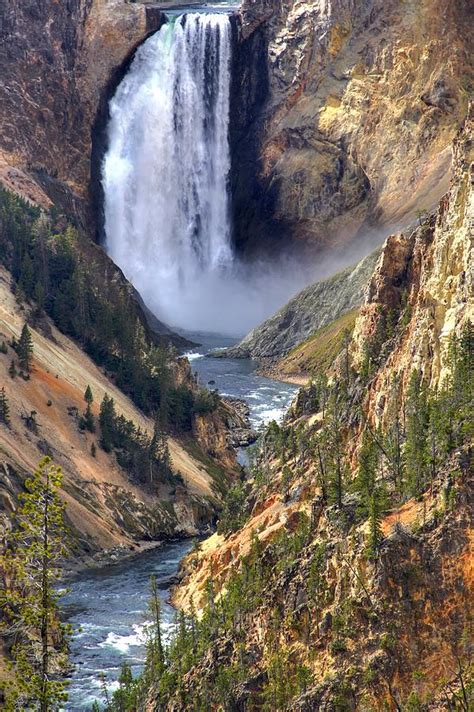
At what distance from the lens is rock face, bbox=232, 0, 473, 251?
6590 inches

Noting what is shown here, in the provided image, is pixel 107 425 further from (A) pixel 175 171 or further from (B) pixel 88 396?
(A) pixel 175 171

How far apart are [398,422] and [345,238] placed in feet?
393

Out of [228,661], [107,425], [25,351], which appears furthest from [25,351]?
[228,661]

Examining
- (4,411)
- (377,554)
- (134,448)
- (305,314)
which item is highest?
(305,314)

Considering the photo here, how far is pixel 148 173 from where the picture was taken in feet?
592

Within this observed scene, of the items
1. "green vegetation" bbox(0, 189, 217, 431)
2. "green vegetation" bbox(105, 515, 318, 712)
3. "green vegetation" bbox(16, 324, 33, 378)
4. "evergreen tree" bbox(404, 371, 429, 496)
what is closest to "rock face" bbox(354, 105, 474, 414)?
"evergreen tree" bbox(404, 371, 429, 496)

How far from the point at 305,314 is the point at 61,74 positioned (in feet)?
177

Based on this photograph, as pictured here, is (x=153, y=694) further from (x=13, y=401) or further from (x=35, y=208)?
(x=35, y=208)

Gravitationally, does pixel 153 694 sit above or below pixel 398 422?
below

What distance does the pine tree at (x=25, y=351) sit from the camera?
319 ft

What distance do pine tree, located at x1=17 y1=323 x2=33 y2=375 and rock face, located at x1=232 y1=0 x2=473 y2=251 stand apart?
76.9 m

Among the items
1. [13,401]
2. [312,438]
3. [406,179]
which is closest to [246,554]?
[312,438]

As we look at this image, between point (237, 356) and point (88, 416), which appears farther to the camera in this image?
point (237, 356)

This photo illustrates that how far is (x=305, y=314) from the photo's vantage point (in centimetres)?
16112
